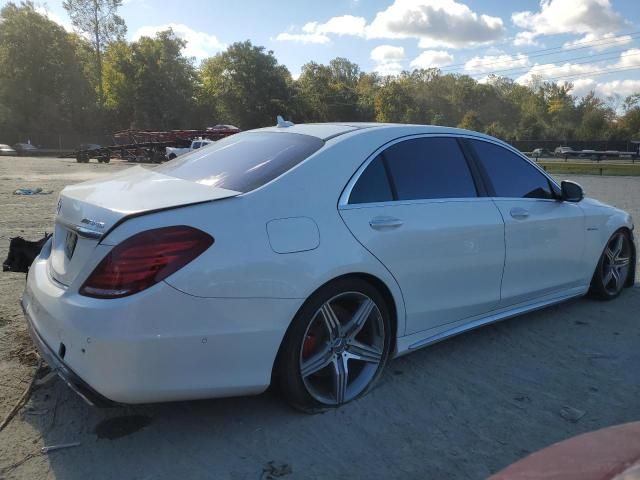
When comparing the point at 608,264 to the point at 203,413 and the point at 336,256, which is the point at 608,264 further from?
the point at 203,413

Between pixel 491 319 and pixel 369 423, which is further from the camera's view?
pixel 491 319

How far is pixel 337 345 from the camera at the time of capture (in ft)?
10.3

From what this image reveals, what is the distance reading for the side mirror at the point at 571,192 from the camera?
4609 millimetres

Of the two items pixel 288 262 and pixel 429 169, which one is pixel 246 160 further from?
pixel 429 169

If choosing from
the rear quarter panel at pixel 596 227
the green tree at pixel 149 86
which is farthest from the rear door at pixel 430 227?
the green tree at pixel 149 86

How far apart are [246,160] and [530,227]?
227 centimetres

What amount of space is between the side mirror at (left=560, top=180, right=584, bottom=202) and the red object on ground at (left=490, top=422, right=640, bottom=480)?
10.6 ft

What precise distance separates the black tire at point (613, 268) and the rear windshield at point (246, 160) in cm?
331

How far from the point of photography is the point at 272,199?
285 centimetres

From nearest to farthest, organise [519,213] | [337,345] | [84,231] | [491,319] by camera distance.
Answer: [84,231], [337,345], [491,319], [519,213]

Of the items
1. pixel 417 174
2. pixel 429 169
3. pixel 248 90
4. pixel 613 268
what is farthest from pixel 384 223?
pixel 248 90

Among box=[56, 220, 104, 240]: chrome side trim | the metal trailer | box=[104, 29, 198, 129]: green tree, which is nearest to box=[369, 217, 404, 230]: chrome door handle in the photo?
box=[56, 220, 104, 240]: chrome side trim

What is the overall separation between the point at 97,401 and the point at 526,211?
10.7ft

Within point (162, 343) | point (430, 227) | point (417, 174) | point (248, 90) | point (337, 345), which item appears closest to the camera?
point (162, 343)
